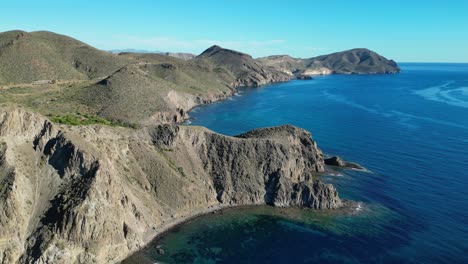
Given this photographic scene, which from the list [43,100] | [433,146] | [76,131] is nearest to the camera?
[76,131]

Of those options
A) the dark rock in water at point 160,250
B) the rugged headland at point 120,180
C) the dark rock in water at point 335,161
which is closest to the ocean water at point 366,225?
the dark rock in water at point 160,250

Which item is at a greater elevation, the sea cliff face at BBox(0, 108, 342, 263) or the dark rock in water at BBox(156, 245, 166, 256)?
the sea cliff face at BBox(0, 108, 342, 263)

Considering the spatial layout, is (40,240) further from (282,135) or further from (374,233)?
(282,135)

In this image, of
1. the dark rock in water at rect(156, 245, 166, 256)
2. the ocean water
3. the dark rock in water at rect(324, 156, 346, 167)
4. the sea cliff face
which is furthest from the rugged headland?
the dark rock in water at rect(324, 156, 346, 167)

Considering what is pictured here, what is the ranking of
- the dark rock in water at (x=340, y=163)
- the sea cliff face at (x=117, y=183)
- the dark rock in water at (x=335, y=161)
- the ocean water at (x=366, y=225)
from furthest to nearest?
the dark rock in water at (x=335, y=161) < the dark rock in water at (x=340, y=163) < the ocean water at (x=366, y=225) < the sea cliff face at (x=117, y=183)

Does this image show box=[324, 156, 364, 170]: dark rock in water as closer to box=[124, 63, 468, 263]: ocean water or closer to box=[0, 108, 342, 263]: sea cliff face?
box=[124, 63, 468, 263]: ocean water

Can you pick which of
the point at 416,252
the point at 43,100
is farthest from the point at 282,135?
the point at 43,100

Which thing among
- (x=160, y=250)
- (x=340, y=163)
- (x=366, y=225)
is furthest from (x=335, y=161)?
(x=160, y=250)

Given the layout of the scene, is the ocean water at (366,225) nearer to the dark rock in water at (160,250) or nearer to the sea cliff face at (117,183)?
the dark rock in water at (160,250)

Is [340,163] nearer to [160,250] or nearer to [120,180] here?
[160,250]
